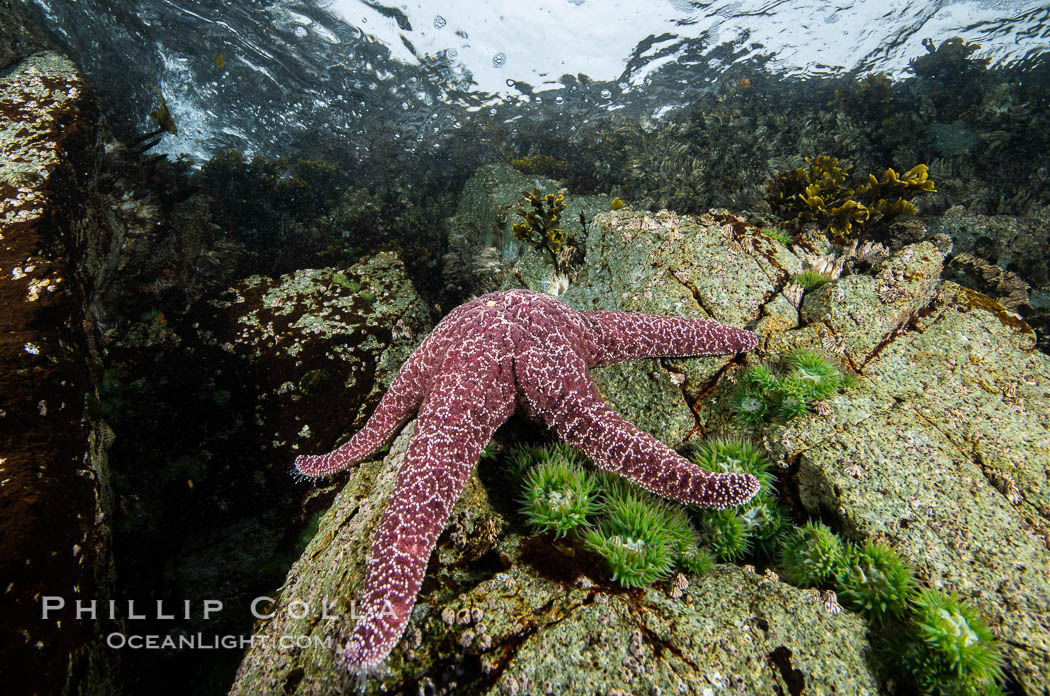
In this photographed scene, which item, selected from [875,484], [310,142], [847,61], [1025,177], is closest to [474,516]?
[875,484]

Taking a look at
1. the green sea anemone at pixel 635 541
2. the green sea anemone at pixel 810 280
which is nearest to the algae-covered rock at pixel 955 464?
the green sea anemone at pixel 810 280

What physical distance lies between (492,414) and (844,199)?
681 centimetres

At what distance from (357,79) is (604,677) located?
20.8 metres

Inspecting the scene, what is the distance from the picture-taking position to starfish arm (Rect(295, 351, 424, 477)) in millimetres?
3818

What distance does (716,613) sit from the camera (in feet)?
8.13

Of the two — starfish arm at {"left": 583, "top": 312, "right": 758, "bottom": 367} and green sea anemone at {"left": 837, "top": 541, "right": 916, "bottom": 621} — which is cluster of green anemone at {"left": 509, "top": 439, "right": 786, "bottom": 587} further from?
starfish arm at {"left": 583, "top": 312, "right": 758, "bottom": 367}

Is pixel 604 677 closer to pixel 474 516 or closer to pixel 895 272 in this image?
pixel 474 516

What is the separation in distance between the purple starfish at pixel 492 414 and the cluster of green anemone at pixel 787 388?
0.41 meters

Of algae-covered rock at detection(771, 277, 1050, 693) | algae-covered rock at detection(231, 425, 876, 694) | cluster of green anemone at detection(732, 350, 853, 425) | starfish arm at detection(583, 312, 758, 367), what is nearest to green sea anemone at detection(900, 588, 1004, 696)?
algae-covered rock at detection(231, 425, 876, 694)

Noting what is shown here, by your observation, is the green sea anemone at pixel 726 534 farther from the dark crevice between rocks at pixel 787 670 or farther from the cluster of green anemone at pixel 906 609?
the dark crevice between rocks at pixel 787 670

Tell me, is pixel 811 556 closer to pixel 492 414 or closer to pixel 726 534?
pixel 726 534

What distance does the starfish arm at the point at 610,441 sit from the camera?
2.86m

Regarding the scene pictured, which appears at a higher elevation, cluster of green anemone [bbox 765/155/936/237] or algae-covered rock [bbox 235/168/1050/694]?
cluster of green anemone [bbox 765/155/936/237]

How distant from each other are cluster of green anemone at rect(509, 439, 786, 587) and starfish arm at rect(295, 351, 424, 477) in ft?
4.19
